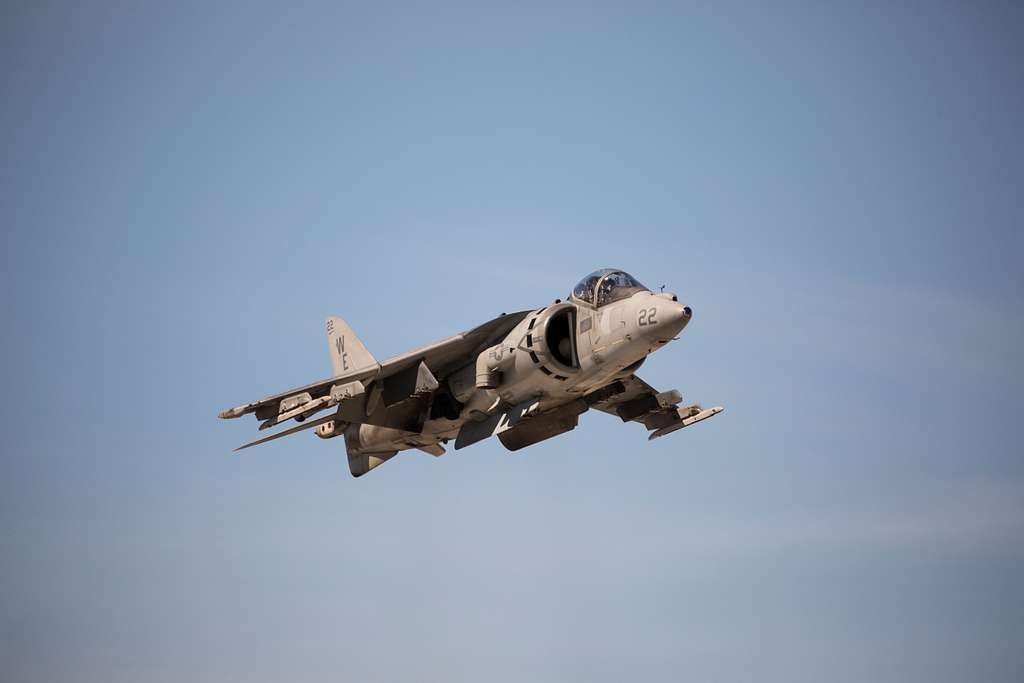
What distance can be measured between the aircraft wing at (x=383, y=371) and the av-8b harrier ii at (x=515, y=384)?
0.09ft

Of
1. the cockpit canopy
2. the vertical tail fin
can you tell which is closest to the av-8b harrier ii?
the cockpit canopy

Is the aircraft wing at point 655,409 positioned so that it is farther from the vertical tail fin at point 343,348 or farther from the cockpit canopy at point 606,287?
the vertical tail fin at point 343,348

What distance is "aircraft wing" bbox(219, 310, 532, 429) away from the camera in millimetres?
28109

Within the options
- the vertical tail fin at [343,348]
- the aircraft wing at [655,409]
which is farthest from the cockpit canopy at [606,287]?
the vertical tail fin at [343,348]

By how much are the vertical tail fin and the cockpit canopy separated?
8152mm

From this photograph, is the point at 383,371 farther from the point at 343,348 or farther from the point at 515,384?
the point at 343,348

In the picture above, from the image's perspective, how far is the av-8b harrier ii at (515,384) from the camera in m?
26.2

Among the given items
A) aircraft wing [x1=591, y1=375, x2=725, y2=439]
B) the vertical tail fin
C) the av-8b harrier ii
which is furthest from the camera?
the vertical tail fin

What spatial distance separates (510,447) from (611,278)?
190 inches

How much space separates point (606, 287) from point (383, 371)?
5.87 meters

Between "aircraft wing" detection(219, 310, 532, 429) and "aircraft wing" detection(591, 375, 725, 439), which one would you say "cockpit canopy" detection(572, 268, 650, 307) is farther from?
"aircraft wing" detection(591, 375, 725, 439)

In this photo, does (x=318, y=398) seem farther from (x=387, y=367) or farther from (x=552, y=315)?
(x=552, y=315)

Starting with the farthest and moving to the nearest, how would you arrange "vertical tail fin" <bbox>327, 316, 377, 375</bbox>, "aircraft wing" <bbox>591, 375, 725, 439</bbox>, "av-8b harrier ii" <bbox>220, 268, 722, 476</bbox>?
→ "vertical tail fin" <bbox>327, 316, 377, 375</bbox>, "aircraft wing" <bbox>591, 375, 725, 439</bbox>, "av-8b harrier ii" <bbox>220, 268, 722, 476</bbox>

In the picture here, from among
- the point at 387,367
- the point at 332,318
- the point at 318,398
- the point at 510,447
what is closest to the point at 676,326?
the point at 510,447
